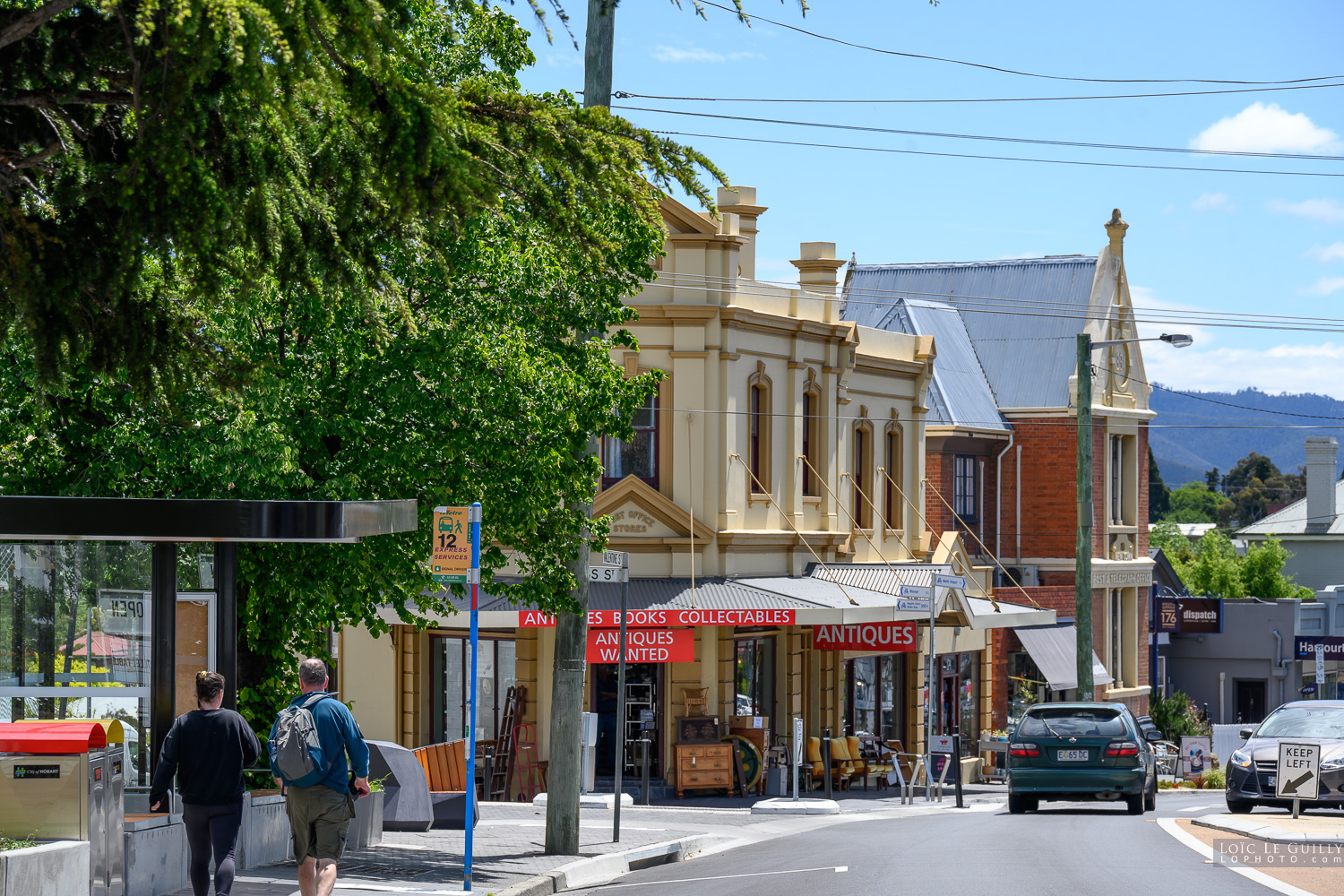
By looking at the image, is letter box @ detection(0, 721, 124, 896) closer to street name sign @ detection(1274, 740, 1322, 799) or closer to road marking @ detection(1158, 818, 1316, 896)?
road marking @ detection(1158, 818, 1316, 896)

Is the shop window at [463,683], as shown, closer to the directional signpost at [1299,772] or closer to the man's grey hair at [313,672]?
the directional signpost at [1299,772]

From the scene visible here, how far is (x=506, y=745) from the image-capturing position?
24.9 metres

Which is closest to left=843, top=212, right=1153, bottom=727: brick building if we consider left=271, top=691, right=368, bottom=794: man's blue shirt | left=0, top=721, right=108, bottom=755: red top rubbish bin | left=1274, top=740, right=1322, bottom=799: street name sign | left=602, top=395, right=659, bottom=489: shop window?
left=602, top=395, right=659, bottom=489: shop window

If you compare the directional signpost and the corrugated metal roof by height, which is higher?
the corrugated metal roof

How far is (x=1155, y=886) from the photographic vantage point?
1090 cm

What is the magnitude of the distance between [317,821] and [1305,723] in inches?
519

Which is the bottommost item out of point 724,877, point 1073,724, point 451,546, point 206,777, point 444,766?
point 444,766

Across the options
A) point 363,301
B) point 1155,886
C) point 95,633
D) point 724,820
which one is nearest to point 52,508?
point 95,633

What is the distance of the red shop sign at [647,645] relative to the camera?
78.0 ft

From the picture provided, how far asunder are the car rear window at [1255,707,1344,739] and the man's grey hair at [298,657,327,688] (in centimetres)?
1281

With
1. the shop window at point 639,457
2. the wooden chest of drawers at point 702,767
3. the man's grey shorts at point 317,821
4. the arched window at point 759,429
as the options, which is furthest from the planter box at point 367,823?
the arched window at point 759,429

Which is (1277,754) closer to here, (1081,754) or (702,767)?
(1081,754)

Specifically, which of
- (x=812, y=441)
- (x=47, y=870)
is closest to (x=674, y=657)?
(x=812, y=441)

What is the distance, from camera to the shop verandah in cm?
2439
